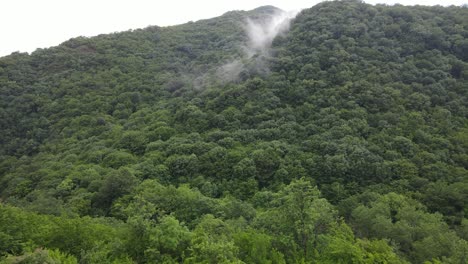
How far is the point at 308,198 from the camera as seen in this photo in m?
32.8

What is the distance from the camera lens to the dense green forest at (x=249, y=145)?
3156 centimetres

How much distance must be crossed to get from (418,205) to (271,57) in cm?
5303

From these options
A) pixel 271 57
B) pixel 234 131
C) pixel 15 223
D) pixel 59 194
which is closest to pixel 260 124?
pixel 234 131

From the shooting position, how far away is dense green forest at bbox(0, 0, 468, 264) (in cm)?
3156

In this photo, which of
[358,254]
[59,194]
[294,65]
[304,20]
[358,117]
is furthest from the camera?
[304,20]

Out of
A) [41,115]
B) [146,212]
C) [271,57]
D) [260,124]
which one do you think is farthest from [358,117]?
[41,115]

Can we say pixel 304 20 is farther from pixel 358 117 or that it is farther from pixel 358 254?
pixel 358 254

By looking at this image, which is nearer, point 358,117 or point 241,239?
point 241,239

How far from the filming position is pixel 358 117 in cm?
7138

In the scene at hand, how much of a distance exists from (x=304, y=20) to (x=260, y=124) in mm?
46646

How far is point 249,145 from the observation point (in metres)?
69.1

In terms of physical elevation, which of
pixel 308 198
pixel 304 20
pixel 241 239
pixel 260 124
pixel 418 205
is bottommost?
pixel 418 205

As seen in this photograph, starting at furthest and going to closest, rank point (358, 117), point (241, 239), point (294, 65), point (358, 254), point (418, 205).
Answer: point (294, 65), point (358, 117), point (418, 205), point (241, 239), point (358, 254)

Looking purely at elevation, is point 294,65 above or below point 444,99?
above
